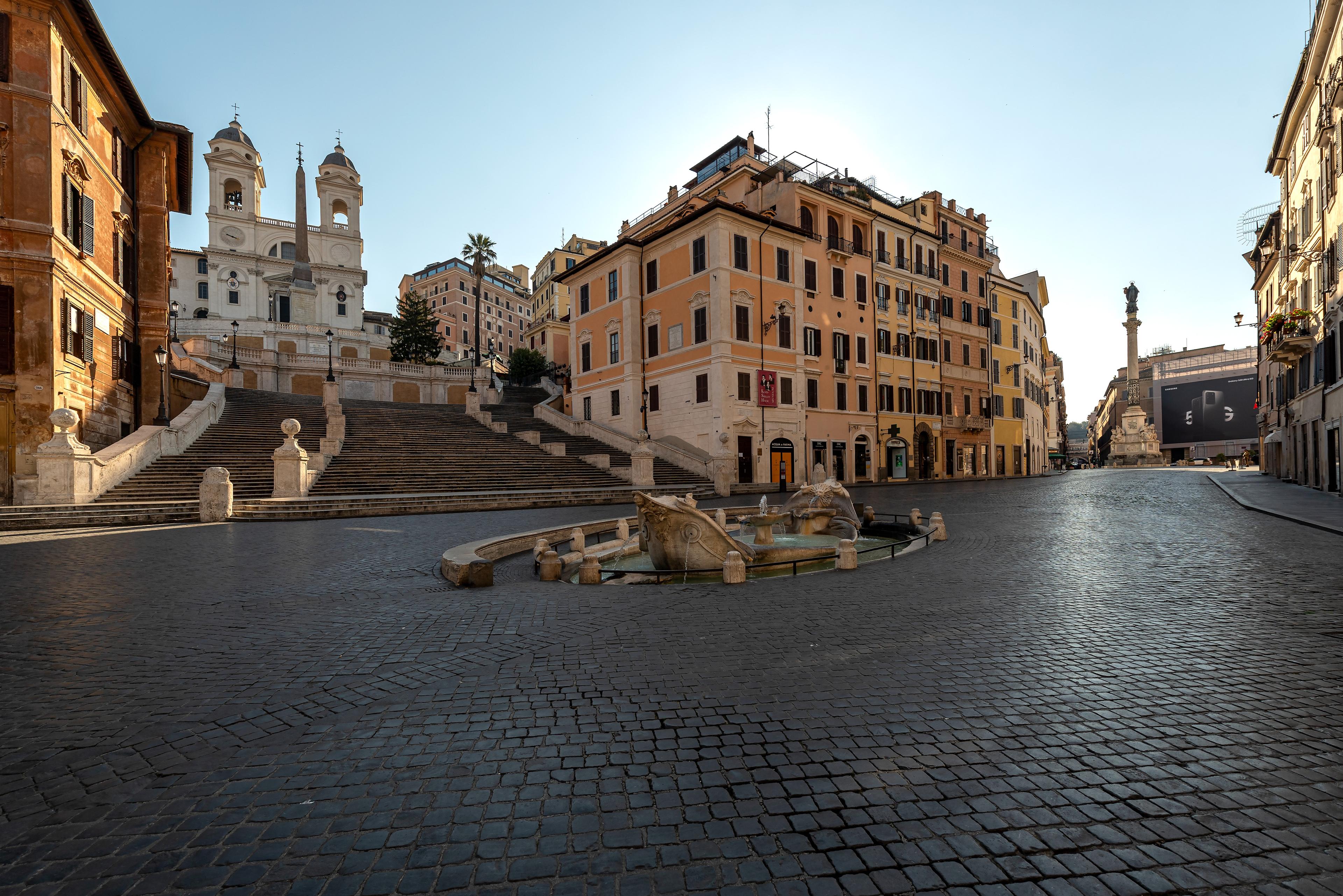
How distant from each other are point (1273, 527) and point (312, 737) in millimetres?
17410

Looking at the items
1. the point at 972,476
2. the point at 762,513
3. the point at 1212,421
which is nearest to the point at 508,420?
the point at 762,513

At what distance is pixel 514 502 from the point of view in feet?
67.3

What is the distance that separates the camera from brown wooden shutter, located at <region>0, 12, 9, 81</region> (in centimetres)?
1798

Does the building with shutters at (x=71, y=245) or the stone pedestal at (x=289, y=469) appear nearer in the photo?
the building with shutters at (x=71, y=245)

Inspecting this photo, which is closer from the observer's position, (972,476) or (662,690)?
(662,690)

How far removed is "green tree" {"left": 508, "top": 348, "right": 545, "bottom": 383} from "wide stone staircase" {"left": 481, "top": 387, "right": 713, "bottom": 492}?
36.8 feet

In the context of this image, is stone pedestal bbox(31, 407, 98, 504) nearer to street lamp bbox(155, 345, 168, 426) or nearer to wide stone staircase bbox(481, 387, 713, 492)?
street lamp bbox(155, 345, 168, 426)

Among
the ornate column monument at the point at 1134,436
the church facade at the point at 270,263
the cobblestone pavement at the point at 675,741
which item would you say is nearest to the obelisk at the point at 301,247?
the church facade at the point at 270,263

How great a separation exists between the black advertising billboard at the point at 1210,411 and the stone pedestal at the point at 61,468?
10406cm

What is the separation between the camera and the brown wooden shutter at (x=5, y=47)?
59.0 ft

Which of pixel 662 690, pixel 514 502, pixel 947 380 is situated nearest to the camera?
pixel 662 690

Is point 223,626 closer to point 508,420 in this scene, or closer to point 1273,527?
point 1273,527

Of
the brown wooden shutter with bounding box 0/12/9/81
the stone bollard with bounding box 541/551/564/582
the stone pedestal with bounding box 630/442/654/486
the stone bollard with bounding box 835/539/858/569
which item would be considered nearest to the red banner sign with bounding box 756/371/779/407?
the stone pedestal with bounding box 630/442/654/486

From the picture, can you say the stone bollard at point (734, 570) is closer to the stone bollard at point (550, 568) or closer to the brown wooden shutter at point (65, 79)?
the stone bollard at point (550, 568)
